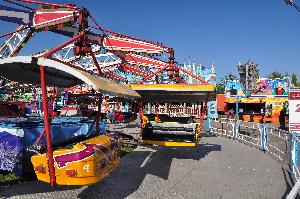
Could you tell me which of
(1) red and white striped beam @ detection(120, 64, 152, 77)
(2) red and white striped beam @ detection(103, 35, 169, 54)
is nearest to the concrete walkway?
(2) red and white striped beam @ detection(103, 35, 169, 54)

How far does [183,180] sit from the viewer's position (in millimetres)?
8828

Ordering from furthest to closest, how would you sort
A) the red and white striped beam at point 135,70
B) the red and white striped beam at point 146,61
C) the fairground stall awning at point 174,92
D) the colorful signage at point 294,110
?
the red and white striped beam at point 135,70 < the red and white striped beam at point 146,61 < the colorful signage at point 294,110 < the fairground stall awning at point 174,92

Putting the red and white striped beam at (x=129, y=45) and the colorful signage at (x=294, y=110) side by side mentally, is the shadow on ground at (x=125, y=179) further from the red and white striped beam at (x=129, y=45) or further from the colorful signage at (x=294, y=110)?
the red and white striped beam at (x=129, y=45)

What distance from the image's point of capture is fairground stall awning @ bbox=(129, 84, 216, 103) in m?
10.7

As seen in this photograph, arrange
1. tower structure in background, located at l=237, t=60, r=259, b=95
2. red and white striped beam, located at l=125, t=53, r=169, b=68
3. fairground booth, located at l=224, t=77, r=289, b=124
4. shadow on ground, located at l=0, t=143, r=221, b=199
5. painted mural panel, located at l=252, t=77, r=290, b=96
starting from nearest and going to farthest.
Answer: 1. shadow on ground, located at l=0, t=143, r=221, b=199
2. red and white striped beam, located at l=125, t=53, r=169, b=68
3. fairground booth, located at l=224, t=77, r=289, b=124
4. painted mural panel, located at l=252, t=77, r=290, b=96
5. tower structure in background, located at l=237, t=60, r=259, b=95

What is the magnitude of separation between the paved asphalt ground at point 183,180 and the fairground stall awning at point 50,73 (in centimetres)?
210

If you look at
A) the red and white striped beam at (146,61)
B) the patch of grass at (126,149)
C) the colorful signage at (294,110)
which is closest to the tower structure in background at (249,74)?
the red and white striped beam at (146,61)

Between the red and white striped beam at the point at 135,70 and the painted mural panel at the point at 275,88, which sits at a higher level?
the painted mural panel at the point at 275,88

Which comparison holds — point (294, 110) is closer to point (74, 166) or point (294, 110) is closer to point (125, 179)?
point (125, 179)

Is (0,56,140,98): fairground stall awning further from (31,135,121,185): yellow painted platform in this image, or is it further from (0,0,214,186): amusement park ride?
(31,135,121,185): yellow painted platform

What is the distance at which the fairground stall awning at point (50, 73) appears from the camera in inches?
241

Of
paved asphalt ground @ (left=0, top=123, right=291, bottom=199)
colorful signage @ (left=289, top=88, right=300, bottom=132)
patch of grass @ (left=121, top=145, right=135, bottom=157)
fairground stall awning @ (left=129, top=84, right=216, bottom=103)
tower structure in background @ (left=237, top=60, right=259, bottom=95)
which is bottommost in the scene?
paved asphalt ground @ (left=0, top=123, right=291, bottom=199)

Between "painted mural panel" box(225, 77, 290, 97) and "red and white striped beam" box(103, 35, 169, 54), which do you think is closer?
"red and white striped beam" box(103, 35, 169, 54)

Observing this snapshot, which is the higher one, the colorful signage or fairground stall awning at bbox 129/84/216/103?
fairground stall awning at bbox 129/84/216/103
